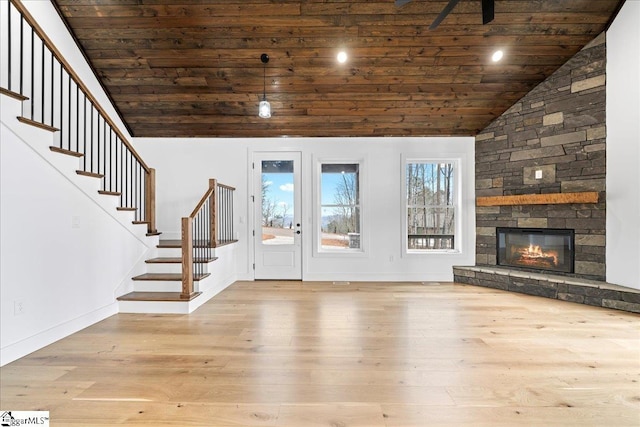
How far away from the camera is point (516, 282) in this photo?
4.67 metres

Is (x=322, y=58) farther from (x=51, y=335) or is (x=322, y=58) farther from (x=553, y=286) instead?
(x=553, y=286)

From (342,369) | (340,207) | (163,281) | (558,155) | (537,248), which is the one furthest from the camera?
(340,207)

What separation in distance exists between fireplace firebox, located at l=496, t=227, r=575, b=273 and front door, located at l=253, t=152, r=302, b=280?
3.39 m

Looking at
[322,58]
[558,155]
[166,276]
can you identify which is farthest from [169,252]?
[558,155]

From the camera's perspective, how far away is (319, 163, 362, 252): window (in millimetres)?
5656

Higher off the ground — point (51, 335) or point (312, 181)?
point (312, 181)

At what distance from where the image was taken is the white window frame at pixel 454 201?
5508mm

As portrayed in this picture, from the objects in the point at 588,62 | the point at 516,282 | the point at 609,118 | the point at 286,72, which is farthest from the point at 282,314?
the point at 588,62

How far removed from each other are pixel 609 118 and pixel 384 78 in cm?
292

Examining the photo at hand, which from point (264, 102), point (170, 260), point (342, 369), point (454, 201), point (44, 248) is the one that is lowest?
point (342, 369)

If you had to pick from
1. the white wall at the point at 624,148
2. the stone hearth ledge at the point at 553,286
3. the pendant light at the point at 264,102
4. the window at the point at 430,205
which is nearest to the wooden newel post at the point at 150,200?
the pendant light at the point at 264,102

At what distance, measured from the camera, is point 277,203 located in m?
5.61

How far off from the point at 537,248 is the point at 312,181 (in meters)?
3.69

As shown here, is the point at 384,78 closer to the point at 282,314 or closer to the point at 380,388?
the point at 282,314
